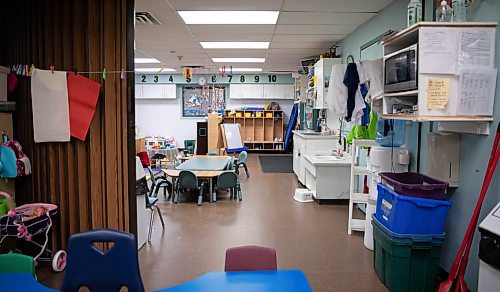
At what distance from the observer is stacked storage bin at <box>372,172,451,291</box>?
3035mm

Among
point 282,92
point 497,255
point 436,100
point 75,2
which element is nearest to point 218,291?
point 497,255

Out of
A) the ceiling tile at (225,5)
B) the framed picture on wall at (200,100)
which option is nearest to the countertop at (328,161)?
the ceiling tile at (225,5)

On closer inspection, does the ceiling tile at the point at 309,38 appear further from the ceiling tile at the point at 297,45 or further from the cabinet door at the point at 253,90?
the cabinet door at the point at 253,90

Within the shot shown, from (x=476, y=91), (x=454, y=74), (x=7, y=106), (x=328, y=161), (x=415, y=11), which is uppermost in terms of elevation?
(x=415, y=11)

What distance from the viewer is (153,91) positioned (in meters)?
13.1

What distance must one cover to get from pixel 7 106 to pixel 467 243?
410 cm

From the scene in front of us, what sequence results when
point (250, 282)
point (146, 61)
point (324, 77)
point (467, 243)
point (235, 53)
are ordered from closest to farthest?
point (250, 282) → point (467, 243) → point (324, 77) → point (235, 53) → point (146, 61)

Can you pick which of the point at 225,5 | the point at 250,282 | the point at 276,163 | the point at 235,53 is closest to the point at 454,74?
the point at 250,282

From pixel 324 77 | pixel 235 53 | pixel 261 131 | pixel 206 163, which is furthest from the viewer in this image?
pixel 261 131

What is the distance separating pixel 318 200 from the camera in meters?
6.32

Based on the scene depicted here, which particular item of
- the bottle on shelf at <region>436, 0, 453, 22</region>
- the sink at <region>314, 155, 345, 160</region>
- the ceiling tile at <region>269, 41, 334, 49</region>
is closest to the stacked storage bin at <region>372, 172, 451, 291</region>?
the bottle on shelf at <region>436, 0, 453, 22</region>

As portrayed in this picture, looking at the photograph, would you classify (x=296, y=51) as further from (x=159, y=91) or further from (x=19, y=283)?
(x=19, y=283)

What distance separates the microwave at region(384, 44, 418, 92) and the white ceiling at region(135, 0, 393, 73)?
1.45m

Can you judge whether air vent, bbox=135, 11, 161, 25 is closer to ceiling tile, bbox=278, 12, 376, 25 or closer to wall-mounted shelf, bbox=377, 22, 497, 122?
ceiling tile, bbox=278, 12, 376, 25
